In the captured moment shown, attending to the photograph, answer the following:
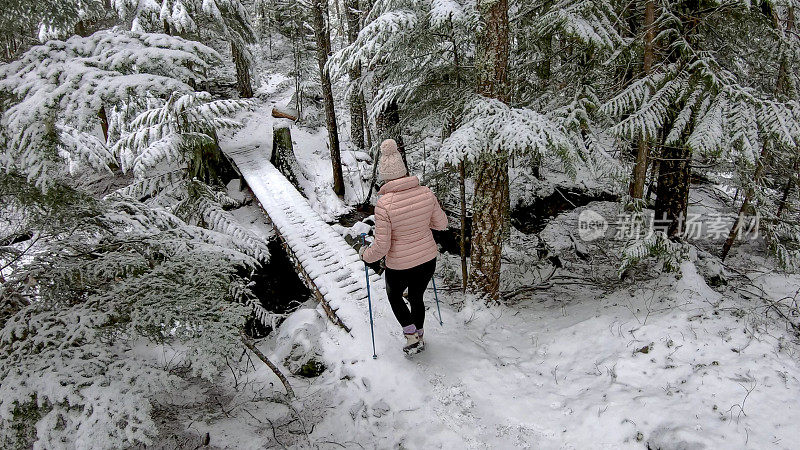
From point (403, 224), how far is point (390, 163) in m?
0.67

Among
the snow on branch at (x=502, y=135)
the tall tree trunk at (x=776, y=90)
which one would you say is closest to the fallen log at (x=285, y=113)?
the snow on branch at (x=502, y=135)

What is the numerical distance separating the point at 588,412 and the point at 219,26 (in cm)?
1368

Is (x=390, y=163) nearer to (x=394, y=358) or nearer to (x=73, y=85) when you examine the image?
(x=394, y=358)

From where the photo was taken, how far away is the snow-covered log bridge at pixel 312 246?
647 cm

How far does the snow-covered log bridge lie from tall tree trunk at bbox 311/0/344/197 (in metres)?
1.86

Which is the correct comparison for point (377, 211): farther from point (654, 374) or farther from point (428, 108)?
point (654, 374)

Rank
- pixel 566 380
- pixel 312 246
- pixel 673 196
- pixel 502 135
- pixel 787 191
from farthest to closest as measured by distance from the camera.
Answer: pixel 312 246 < pixel 787 191 < pixel 673 196 < pixel 502 135 < pixel 566 380

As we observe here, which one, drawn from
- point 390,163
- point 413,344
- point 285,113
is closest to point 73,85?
point 390,163

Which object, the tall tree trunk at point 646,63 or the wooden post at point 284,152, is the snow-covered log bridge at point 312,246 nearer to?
the wooden post at point 284,152

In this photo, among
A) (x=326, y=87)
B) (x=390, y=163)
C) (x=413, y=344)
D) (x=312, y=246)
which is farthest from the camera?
(x=326, y=87)

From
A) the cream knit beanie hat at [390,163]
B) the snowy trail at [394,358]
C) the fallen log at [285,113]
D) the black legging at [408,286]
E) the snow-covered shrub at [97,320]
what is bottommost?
the snowy trail at [394,358]

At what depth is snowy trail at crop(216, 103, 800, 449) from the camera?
137 inches

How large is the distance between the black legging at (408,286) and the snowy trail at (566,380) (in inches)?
22.5

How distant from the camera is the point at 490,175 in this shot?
554 centimetres
